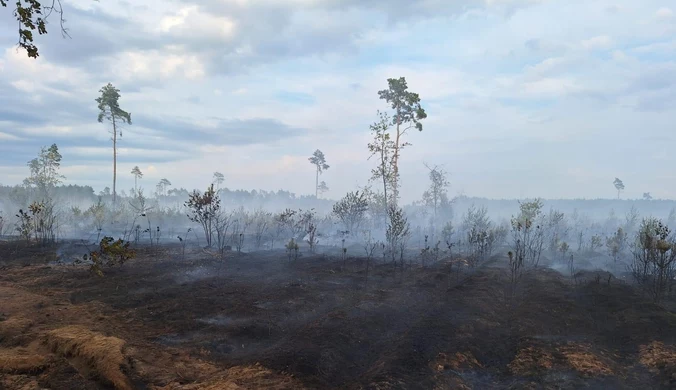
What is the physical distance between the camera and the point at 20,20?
Result: 4688mm

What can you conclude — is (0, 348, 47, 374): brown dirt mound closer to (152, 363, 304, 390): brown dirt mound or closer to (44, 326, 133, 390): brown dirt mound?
(44, 326, 133, 390): brown dirt mound

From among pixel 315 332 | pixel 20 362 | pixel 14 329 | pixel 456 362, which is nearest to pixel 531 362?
pixel 456 362

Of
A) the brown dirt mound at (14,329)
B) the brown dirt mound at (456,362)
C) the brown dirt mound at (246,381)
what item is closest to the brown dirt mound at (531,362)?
the brown dirt mound at (456,362)

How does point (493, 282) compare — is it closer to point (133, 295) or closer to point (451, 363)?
point (451, 363)

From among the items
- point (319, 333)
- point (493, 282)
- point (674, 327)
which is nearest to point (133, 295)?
point (319, 333)

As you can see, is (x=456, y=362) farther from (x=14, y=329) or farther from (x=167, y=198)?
(x=167, y=198)

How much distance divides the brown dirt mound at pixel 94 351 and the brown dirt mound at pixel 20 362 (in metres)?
0.43

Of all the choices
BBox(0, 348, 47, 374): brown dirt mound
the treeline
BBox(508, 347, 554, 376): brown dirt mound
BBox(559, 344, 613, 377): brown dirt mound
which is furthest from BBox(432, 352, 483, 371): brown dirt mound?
the treeline

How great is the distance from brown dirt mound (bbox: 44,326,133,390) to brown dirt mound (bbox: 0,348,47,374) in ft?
1.42

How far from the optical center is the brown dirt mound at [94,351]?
18.7 feet

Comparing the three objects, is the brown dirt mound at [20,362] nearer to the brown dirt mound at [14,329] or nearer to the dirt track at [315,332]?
the dirt track at [315,332]

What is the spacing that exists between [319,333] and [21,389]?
17.8 ft

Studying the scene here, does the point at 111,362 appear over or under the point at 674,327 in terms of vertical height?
over

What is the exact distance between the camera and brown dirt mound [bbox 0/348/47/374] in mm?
5401
